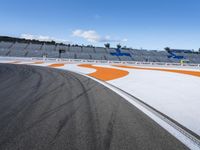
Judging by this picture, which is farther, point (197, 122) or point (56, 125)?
point (197, 122)

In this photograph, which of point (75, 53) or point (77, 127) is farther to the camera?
point (75, 53)

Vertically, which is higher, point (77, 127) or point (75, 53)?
point (75, 53)

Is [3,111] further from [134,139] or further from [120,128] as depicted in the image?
[134,139]

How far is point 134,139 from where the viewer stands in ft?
13.7

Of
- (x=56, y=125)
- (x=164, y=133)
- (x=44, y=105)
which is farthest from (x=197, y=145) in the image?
(x=44, y=105)

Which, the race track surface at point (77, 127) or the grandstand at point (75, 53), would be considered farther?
the grandstand at point (75, 53)

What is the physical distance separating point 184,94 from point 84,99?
156 inches

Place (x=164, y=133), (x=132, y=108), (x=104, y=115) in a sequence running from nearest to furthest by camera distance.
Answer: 1. (x=164, y=133)
2. (x=104, y=115)
3. (x=132, y=108)

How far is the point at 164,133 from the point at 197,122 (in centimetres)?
128

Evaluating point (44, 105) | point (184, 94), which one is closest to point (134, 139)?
point (44, 105)

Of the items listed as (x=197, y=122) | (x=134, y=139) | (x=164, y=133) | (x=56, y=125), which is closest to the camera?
(x=134, y=139)

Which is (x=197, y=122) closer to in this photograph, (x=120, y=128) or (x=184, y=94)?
(x=120, y=128)

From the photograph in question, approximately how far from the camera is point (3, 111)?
5.91 m

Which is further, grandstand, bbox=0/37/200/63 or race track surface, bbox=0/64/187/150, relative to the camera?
grandstand, bbox=0/37/200/63
